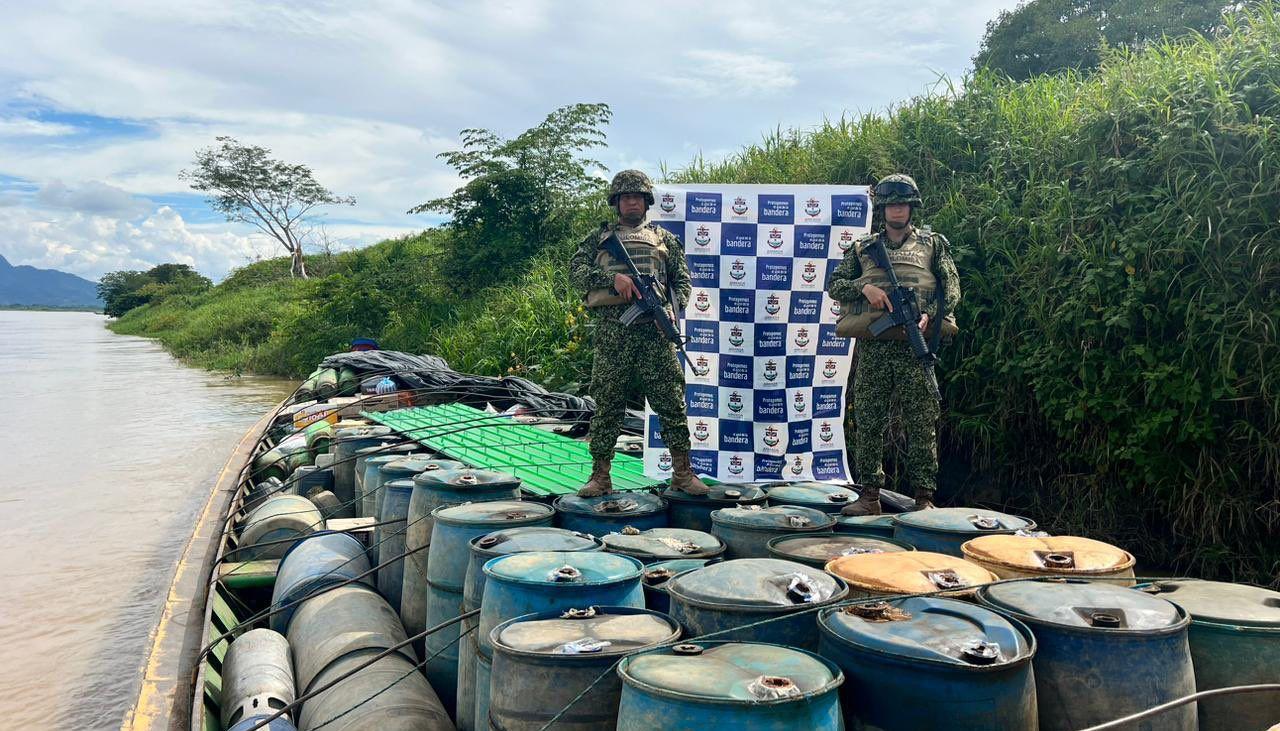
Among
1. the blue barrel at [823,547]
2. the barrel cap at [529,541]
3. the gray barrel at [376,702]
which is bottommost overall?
the gray barrel at [376,702]

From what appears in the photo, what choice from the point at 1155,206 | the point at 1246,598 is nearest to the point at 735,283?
the point at 1155,206

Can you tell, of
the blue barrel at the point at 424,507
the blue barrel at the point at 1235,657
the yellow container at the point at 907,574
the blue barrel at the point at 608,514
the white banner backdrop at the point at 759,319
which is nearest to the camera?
the blue barrel at the point at 1235,657

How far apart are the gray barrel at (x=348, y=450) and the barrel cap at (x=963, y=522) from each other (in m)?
4.67

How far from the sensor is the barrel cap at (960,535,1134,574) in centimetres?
301

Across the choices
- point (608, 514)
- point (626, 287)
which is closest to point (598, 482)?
point (608, 514)

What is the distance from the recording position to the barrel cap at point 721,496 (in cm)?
435

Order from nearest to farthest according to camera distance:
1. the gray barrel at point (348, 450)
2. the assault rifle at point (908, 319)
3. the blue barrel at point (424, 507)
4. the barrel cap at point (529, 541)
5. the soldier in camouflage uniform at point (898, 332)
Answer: the barrel cap at point (529, 541), the blue barrel at point (424, 507), the assault rifle at point (908, 319), the soldier in camouflage uniform at point (898, 332), the gray barrel at point (348, 450)

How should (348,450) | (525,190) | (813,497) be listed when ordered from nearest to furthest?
(813,497) < (348,450) < (525,190)

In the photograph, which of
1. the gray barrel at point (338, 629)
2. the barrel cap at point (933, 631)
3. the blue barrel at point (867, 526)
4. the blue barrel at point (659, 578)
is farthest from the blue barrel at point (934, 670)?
the gray barrel at point (338, 629)

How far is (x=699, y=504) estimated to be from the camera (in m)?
4.33

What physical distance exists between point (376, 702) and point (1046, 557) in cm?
253

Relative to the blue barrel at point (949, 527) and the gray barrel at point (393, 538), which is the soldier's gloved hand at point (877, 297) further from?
the gray barrel at point (393, 538)

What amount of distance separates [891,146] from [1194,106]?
8.68 feet

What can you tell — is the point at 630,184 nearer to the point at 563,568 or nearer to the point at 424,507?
the point at 424,507
